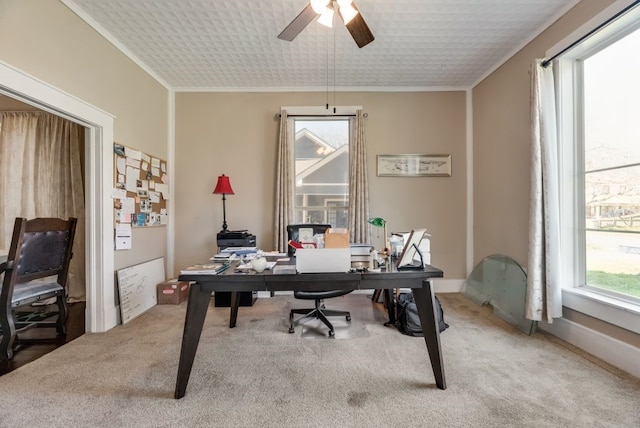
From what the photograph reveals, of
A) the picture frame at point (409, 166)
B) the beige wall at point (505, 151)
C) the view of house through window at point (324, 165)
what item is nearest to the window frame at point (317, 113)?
the view of house through window at point (324, 165)

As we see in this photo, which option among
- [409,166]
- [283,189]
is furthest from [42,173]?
[409,166]

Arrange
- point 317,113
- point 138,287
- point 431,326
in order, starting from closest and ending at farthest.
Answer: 1. point 431,326
2. point 138,287
3. point 317,113

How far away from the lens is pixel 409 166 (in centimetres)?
378

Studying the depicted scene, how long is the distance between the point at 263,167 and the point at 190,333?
8.54 ft

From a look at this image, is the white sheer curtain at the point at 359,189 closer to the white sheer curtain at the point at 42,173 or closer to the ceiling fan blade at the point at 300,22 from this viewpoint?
the ceiling fan blade at the point at 300,22

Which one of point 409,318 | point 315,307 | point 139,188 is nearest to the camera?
point 409,318

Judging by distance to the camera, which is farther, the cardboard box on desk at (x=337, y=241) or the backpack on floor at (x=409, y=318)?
the backpack on floor at (x=409, y=318)

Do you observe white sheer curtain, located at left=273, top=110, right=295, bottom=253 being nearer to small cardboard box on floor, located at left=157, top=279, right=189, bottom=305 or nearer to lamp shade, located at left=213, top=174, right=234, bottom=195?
lamp shade, located at left=213, top=174, right=234, bottom=195

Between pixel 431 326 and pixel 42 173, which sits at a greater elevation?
pixel 42 173

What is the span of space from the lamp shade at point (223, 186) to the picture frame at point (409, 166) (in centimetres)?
202

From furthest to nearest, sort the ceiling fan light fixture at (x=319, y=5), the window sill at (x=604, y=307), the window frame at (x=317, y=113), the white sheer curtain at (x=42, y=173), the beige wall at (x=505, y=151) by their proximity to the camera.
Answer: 1. the window frame at (x=317, y=113)
2. the white sheer curtain at (x=42, y=173)
3. the beige wall at (x=505, y=151)
4. the window sill at (x=604, y=307)
5. the ceiling fan light fixture at (x=319, y=5)

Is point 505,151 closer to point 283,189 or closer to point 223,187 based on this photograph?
point 283,189

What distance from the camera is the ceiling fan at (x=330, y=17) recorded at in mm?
1739

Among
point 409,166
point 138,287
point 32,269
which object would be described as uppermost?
point 409,166
